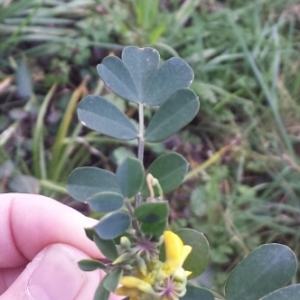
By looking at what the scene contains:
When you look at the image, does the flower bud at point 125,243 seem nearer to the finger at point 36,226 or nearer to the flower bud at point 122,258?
the flower bud at point 122,258

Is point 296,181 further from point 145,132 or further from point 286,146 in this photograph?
point 145,132

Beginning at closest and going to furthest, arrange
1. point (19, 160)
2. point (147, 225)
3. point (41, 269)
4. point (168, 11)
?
point (147, 225)
point (41, 269)
point (19, 160)
point (168, 11)

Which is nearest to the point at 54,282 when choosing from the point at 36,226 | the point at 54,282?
the point at 54,282

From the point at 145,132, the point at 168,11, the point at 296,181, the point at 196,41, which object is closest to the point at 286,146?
the point at 296,181

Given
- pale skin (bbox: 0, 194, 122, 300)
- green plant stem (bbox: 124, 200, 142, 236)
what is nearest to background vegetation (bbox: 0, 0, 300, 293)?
pale skin (bbox: 0, 194, 122, 300)

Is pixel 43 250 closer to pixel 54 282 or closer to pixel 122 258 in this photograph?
pixel 54 282

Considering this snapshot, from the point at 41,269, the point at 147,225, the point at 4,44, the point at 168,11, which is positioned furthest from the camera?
the point at 168,11

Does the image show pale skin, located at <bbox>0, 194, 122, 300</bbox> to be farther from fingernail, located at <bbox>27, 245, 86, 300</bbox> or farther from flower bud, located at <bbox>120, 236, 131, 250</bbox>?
flower bud, located at <bbox>120, 236, 131, 250</bbox>
